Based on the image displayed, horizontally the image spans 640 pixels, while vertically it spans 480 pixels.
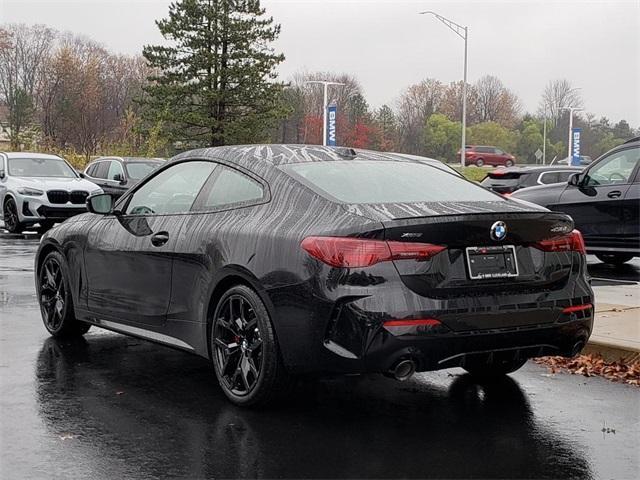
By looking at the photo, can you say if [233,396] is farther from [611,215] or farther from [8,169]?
[8,169]

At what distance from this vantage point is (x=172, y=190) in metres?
6.36

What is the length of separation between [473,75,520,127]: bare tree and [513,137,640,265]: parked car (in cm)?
9802

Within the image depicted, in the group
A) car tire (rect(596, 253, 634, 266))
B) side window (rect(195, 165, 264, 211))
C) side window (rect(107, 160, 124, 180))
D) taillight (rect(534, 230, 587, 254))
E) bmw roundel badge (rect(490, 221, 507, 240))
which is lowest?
car tire (rect(596, 253, 634, 266))

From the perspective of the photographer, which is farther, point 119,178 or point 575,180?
point 119,178

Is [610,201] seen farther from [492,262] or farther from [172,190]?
[492,262]

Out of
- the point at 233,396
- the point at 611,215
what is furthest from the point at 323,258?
the point at 611,215

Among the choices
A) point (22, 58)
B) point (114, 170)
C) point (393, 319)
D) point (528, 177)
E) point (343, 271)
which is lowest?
point (393, 319)

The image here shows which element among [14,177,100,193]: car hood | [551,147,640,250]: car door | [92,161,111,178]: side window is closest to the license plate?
[551,147,640,250]: car door

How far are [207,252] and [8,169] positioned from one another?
617 inches

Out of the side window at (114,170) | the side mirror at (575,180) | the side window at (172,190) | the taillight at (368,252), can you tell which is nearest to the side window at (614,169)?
the side mirror at (575,180)

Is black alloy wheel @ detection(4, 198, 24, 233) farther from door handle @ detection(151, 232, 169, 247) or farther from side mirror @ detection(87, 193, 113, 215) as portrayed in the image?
door handle @ detection(151, 232, 169, 247)

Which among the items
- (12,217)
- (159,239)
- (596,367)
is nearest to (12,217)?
(12,217)

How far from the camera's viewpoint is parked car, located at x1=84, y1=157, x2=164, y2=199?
2170cm

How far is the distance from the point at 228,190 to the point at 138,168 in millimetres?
16971
